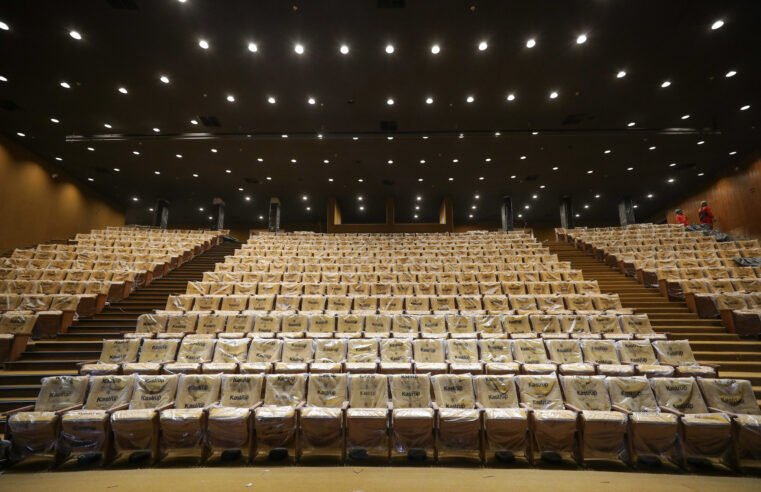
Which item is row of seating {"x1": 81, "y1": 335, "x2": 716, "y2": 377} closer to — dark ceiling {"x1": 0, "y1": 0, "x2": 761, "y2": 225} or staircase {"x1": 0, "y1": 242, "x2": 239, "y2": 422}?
staircase {"x1": 0, "y1": 242, "x2": 239, "y2": 422}

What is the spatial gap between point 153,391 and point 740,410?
4376 mm

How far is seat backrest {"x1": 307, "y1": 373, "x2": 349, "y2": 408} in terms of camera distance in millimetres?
2820

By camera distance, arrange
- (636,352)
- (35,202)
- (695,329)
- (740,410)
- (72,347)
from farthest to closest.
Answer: (35,202) → (695,329) → (72,347) → (636,352) → (740,410)

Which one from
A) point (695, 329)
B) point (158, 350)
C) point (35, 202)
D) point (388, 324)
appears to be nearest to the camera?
point (158, 350)

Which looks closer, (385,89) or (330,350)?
(330,350)

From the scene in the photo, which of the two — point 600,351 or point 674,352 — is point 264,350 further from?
point 674,352

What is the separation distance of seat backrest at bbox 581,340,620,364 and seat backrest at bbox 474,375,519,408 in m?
1.01

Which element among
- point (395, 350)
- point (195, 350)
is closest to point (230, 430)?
point (195, 350)

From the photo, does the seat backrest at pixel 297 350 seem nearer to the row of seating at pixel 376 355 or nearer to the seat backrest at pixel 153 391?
the row of seating at pixel 376 355

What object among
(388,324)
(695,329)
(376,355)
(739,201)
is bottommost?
(376,355)

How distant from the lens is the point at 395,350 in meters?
3.44

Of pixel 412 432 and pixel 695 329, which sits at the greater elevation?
pixel 695 329

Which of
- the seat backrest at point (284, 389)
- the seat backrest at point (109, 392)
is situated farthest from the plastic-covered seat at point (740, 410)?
the seat backrest at point (109, 392)

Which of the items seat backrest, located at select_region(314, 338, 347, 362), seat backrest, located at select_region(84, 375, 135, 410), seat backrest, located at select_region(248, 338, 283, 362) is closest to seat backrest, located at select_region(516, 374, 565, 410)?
seat backrest, located at select_region(314, 338, 347, 362)
